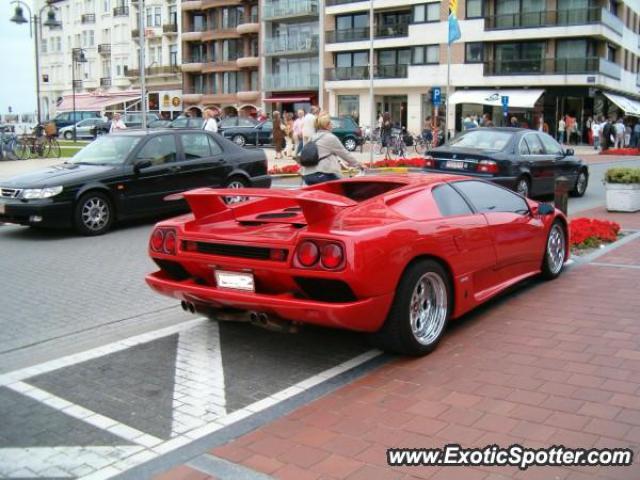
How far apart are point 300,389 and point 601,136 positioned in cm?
3906

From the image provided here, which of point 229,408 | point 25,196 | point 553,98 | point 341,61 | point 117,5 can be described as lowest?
point 229,408

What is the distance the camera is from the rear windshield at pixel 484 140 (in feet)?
45.9

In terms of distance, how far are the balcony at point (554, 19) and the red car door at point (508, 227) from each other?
44.8 meters

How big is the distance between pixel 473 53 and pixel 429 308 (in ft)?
163

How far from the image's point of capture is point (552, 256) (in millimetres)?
7660

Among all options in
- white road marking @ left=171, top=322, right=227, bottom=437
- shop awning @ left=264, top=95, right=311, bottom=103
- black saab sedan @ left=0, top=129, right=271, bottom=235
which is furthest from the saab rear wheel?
shop awning @ left=264, top=95, right=311, bottom=103

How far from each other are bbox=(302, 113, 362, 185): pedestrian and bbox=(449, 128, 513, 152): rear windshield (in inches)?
207

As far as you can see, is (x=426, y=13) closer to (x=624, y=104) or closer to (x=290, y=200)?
(x=624, y=104)

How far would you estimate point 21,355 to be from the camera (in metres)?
5.56

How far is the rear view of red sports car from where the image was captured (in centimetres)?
480

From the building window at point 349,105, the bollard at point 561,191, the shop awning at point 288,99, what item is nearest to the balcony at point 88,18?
the shop awning at point 288,99

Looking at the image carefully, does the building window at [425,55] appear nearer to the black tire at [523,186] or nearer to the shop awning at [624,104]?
the shop awning at [624,104]

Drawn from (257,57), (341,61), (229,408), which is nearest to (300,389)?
(229,408)

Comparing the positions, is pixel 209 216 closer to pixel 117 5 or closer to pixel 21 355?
pixel 21 355
